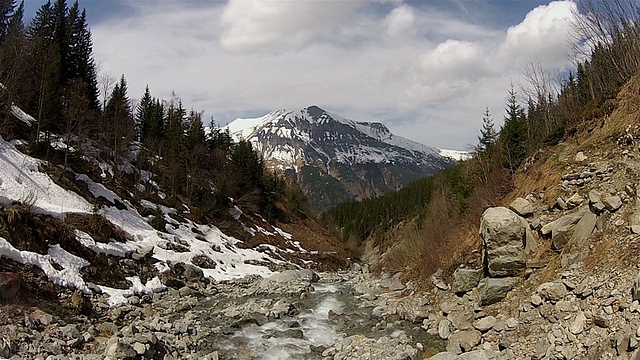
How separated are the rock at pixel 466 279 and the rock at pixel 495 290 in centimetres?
191

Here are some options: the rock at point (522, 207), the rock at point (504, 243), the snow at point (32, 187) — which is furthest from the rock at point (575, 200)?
the snow at point (32, 187)

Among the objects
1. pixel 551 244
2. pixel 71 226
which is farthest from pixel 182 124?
pixel 551 244

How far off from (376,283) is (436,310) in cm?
1435

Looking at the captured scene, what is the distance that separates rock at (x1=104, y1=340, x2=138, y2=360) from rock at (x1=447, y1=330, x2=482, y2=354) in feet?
34.1

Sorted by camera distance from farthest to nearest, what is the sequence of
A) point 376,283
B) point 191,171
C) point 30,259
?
point 191,171 < point 376,283 < point 30,259

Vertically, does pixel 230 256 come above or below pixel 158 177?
below

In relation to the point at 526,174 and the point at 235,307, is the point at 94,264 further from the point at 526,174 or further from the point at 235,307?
the point at 526,174

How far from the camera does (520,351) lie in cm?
1240

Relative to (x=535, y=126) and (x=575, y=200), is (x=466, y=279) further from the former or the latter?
(x=535, y=126)

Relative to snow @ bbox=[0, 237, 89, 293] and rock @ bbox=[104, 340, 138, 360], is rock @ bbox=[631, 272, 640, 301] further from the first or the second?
snow @ bbox=[0, 237, 89, 293]

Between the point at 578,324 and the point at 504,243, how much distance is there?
6.37 m

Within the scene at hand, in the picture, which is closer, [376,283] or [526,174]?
[526,174]

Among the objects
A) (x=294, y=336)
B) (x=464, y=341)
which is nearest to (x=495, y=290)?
(x=464, y=341)

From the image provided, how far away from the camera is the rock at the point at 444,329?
16891 mm
